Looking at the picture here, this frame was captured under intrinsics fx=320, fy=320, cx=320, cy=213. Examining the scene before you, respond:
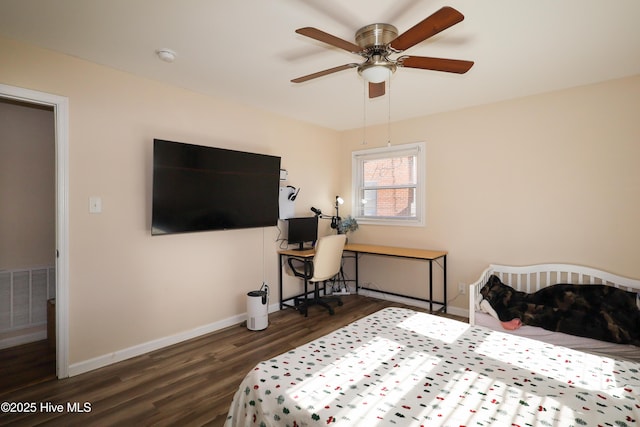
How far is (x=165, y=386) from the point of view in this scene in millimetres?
2377

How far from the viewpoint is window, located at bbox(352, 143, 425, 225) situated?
423 centimetres

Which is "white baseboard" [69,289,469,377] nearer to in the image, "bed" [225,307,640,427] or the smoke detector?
"bed" [225,307,640,427]

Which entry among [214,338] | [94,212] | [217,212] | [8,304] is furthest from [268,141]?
[8,304]

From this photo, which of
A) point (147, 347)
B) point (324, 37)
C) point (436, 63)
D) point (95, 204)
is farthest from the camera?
point (147, 347)

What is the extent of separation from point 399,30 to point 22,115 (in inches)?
141

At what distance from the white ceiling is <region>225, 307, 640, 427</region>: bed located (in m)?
1.94

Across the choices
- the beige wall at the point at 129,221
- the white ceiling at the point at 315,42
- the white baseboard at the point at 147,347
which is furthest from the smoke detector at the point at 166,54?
the white baseboard at the point at 147,347

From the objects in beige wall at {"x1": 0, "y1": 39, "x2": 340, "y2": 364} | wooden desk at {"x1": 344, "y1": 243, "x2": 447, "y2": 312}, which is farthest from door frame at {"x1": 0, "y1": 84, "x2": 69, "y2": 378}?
wooden desk at {"x1": 344, "y1": 243, "x2": 447, "y2": 312}

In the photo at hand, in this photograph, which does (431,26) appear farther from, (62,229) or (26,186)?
(26,186)

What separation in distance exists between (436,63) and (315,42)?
856 millimetres

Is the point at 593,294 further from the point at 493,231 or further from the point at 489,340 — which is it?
the point at 489,340

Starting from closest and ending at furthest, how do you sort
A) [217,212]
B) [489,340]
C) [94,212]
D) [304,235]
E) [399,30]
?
[489,340], [399,30], [94,212], [217,212], [304,235]

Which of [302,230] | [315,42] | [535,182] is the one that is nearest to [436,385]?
[315,42]

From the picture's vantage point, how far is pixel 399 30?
2.12 metres
